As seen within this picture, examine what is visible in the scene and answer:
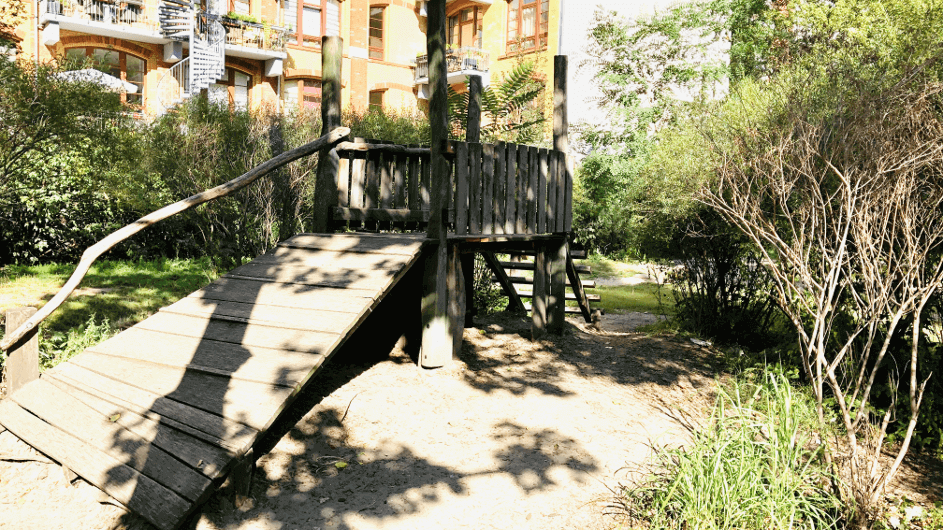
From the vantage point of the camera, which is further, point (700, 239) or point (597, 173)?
point (597, 173)

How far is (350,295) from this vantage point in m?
5.30

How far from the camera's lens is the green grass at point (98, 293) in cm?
658

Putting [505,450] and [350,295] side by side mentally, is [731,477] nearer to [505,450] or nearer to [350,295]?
[505,450]

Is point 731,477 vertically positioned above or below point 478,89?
below

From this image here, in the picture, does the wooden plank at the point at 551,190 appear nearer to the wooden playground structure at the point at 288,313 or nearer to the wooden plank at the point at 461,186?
the wooden playground structure at the point at 288,313

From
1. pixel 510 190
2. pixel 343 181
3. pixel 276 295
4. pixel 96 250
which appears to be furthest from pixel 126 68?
pixel 96 250

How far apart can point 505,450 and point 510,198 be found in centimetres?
296

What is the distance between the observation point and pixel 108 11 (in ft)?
68.2

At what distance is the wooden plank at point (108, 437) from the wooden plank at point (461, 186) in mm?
3329

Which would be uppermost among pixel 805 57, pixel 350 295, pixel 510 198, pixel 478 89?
pixel 805 57

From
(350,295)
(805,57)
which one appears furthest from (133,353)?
(805,57)

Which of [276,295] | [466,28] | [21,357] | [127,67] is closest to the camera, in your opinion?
[21,357]

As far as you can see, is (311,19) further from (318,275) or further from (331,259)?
(318,275)

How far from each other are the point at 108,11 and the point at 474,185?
62.1 ft
